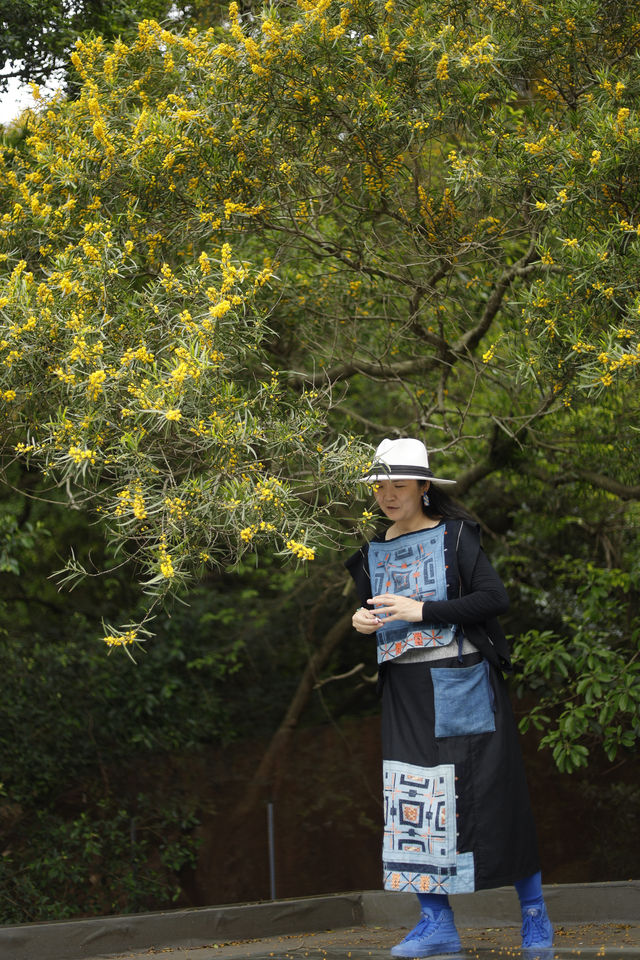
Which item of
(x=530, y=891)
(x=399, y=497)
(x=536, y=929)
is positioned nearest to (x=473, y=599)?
(x=399, y=497)

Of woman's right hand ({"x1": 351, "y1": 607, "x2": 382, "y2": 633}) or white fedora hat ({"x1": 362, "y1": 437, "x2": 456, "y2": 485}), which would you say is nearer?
woman's right hand ({"x1": 351, "y1": 607, "x2": 382, "y2": 633})

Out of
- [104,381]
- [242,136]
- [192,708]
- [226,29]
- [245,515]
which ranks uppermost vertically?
[226,29]

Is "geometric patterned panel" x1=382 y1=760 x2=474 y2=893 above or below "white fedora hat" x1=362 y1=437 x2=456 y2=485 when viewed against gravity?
below

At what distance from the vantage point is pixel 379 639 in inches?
153

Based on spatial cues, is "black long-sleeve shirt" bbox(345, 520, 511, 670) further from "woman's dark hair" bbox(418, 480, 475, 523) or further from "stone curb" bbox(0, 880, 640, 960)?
"stone curb" bbox(0, 880, 640, 960)

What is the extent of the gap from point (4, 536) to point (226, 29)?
3.41 m

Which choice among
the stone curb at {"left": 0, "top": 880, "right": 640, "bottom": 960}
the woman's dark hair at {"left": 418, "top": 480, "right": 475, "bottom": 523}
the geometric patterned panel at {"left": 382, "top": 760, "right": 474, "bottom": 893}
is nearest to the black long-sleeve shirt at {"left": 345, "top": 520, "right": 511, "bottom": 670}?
the woman's dark hair at {"left": 418, "top": 480, "right": 475, "bottom": 523}

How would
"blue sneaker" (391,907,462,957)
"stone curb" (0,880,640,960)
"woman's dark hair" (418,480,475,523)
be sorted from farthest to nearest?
1. "stone curb" (0,880,640,960)
2. "woman's dark hair" (418,480,475,523)
3. "blue sneaker" (391,907,462,957)

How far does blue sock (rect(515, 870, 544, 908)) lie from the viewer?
12.0ft

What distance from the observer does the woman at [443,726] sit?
11.8 ft

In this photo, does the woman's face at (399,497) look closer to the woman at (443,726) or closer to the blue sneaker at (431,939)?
the woman at (443,726)

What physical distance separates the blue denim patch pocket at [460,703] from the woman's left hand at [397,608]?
247 mm

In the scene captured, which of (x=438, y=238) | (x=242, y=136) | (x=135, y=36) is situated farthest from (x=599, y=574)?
(x=135, y=36)

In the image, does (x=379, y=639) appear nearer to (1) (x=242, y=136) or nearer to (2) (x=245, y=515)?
→ (2) (x=245, y=515)
